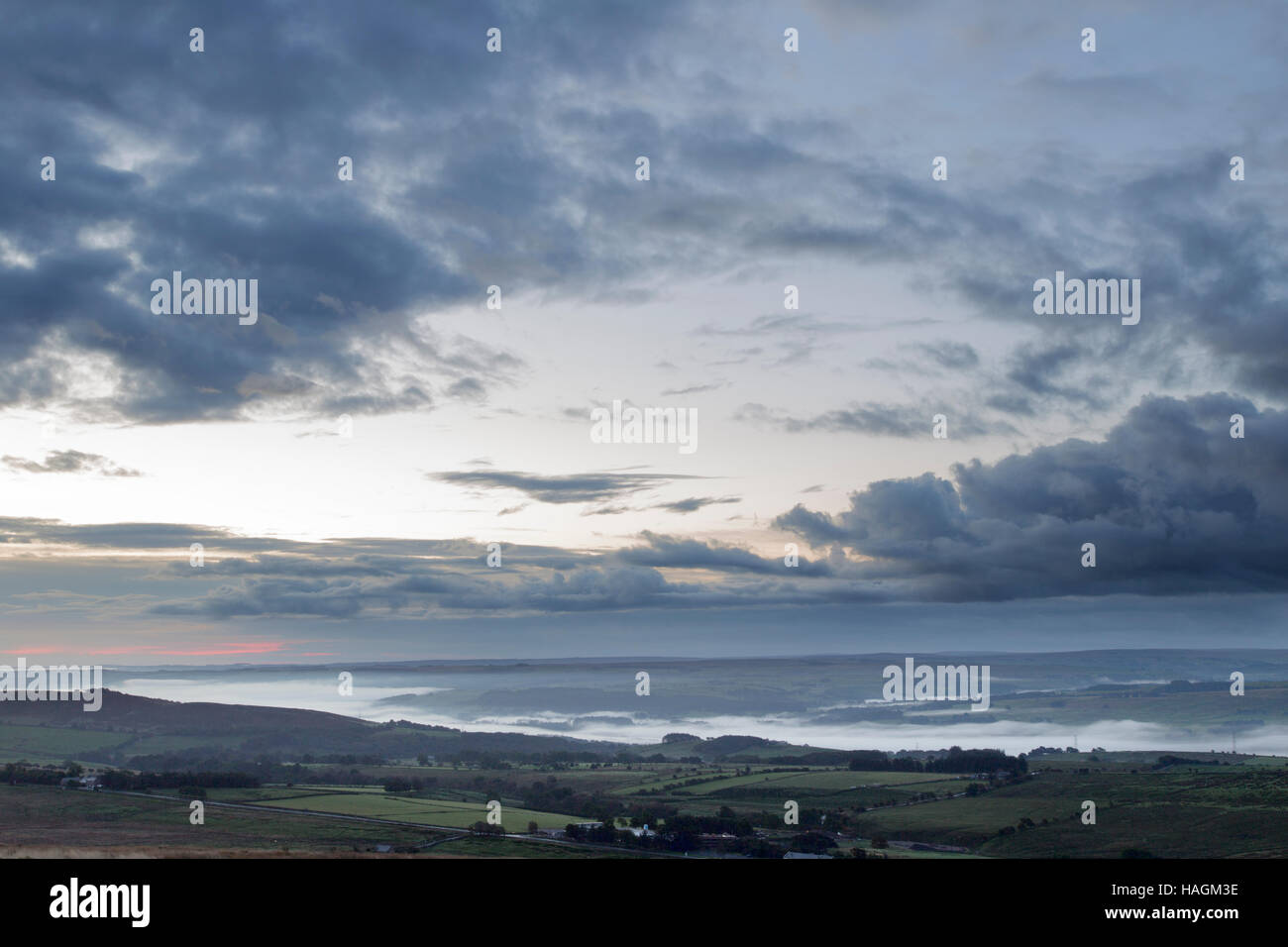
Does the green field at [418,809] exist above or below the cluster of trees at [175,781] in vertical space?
above

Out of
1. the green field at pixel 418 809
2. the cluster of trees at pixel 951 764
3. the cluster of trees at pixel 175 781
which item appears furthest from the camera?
the cluster of trees at pixel 951 764

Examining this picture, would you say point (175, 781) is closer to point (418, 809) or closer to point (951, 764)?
point (418, 809)

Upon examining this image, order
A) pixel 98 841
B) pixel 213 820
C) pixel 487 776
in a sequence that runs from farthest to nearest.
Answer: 1. pixel 487 776
2. pixel 213 820
3. pixel 98 841

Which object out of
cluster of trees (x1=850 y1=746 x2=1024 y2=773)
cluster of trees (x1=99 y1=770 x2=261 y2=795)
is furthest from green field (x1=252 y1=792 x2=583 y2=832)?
cluster of trees (x1=850 y1=746 x2=1024 y2=773)

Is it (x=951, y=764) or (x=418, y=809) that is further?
(x=951, y=764)

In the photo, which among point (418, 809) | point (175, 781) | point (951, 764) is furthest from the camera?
point (951, 764)

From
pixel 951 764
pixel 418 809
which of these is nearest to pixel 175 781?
pixel 418 809

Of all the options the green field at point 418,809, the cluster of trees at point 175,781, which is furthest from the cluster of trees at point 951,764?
the cluster of trees at point 175,781

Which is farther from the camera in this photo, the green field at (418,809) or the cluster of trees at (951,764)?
the cluster of trees at (951,764)

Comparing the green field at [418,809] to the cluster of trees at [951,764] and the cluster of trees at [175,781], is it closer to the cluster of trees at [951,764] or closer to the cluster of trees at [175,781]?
the cluster of trees at [175,781]
